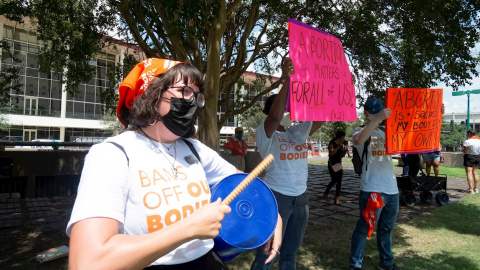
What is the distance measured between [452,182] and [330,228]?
323 inches

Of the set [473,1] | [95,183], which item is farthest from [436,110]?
[95,183]

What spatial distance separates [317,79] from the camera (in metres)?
2.88

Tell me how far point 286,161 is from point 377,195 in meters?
1.22

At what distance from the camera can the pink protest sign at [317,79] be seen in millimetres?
2660

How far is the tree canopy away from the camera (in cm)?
520

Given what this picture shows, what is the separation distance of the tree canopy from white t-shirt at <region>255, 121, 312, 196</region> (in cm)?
296

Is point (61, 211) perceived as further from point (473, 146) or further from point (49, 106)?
point (49, 106)

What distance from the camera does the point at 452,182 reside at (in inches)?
433

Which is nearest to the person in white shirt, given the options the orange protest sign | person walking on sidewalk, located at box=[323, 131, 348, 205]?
the orange protest sign

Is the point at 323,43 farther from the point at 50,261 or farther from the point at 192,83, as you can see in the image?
the point at 50,261

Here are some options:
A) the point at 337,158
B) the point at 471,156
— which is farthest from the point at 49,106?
the point at 471,156

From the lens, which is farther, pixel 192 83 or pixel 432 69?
pixel 432 69

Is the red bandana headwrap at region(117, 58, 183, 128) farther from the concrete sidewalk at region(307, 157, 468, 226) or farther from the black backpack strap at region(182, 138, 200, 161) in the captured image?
the concrete sidewalk at region(307, 157, 468, 226)

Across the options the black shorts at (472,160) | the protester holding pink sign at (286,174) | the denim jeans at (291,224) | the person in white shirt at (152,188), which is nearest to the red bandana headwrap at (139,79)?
the person in white shirt at (152,188)
